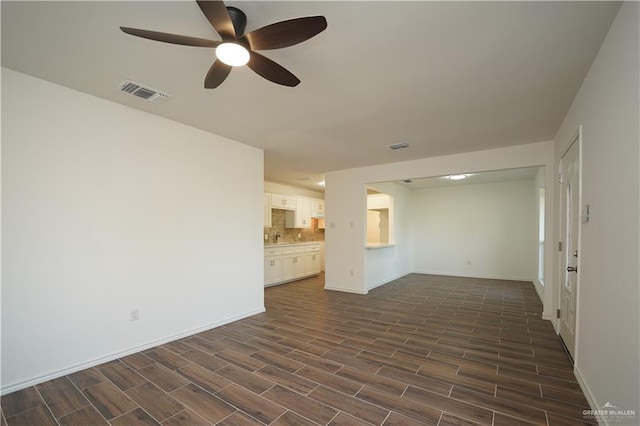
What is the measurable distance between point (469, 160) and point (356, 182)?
2108 mm

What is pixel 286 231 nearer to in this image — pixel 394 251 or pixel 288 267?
pixel 288 267

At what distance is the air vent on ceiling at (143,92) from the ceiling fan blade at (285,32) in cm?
147

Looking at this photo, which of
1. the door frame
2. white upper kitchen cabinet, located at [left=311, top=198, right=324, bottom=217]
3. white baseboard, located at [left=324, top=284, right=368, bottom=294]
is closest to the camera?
the door frame

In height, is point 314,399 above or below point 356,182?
below

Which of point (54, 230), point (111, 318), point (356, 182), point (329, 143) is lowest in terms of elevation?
point (111, 318)

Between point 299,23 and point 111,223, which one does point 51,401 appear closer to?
point 111,223

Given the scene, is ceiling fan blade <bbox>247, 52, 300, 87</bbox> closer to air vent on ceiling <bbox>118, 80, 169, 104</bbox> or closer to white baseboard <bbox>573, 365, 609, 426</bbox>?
air vent on ceiling <bbox>118, 80, 169, 104</bbox>

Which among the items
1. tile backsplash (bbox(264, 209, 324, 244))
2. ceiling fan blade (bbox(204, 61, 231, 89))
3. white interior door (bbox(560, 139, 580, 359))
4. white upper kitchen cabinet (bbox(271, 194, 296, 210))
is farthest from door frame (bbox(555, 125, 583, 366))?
tile backsplash (bbox(264, 209, 324, 244))

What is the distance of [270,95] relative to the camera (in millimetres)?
2650

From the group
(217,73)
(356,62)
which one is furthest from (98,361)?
(356,62)

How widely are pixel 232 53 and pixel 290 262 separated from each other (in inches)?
223

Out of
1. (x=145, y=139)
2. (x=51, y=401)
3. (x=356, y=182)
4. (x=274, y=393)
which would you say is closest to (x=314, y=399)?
(x=274, y=393)

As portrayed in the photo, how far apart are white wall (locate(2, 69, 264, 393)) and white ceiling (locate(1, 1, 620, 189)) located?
33cm

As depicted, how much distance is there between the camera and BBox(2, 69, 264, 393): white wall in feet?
7.50
